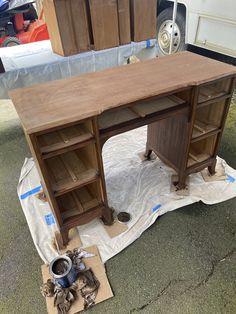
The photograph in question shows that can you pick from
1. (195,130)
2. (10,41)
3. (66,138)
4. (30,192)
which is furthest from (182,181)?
(10,41)

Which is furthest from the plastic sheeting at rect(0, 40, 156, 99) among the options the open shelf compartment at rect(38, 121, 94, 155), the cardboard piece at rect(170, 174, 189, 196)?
the cardboard piece at rect(170, 174, 189, 196)

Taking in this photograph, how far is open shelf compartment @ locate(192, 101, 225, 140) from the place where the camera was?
1.63m

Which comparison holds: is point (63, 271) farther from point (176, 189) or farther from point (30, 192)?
point (176, 189)

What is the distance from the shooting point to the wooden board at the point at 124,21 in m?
A: 1.98

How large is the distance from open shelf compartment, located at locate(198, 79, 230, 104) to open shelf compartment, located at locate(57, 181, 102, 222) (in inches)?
33.0

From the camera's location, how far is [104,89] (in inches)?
Result: 51.6

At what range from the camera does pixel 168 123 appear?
175 cm

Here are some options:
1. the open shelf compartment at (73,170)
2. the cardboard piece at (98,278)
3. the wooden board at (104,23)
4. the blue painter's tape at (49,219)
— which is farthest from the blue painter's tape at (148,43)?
the cardboard piece at (98,278)

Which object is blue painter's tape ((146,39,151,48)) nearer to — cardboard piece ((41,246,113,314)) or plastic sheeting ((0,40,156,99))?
plastic sheeting ((0,40,156,99))

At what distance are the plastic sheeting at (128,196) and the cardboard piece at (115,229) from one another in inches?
0.8

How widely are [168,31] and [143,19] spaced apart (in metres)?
1.46

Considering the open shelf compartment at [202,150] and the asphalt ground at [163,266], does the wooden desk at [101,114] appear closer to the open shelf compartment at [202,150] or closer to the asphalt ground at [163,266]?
the open shelf compartment at [202,150]

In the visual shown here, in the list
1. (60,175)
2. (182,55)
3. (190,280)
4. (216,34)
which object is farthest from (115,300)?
(216,34)

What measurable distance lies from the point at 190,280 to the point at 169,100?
3.44 ft
